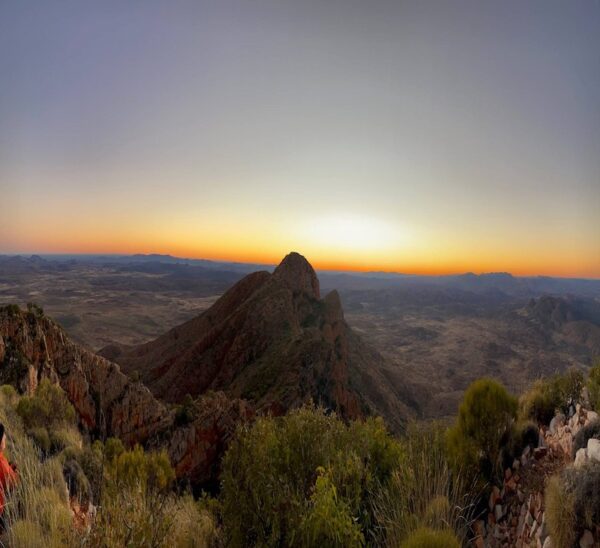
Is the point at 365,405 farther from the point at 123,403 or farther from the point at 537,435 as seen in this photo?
the point at 537,435

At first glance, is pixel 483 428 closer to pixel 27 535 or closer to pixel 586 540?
pixel 586 540

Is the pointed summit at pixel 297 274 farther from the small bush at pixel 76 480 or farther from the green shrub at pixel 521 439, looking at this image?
the green shrub at pixel 521 439

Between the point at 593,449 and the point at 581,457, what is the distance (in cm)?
18

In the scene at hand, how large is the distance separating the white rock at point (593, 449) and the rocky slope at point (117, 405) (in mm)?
19998

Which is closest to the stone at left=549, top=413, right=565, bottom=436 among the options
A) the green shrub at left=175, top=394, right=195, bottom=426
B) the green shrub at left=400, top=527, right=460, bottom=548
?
the green shrub at left=400, top=527, right=460, bottom=548

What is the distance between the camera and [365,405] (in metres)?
40.0

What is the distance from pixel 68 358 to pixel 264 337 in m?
21.8

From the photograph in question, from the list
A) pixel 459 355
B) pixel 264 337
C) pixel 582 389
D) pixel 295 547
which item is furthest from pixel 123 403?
pixel 459 355

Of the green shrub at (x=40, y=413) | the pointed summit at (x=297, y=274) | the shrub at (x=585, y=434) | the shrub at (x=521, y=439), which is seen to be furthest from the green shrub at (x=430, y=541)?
the pointed summit at (x=297, y=274)

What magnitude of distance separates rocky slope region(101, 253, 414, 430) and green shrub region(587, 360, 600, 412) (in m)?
21.1

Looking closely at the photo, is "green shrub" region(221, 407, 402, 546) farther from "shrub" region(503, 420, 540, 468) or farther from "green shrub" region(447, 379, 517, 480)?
"shrub" region(503, 420, 540, 468)

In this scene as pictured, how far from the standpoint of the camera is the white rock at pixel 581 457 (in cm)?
427

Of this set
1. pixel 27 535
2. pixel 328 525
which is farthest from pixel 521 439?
pixel 27 535

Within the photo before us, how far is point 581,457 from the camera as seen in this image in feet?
14.7
